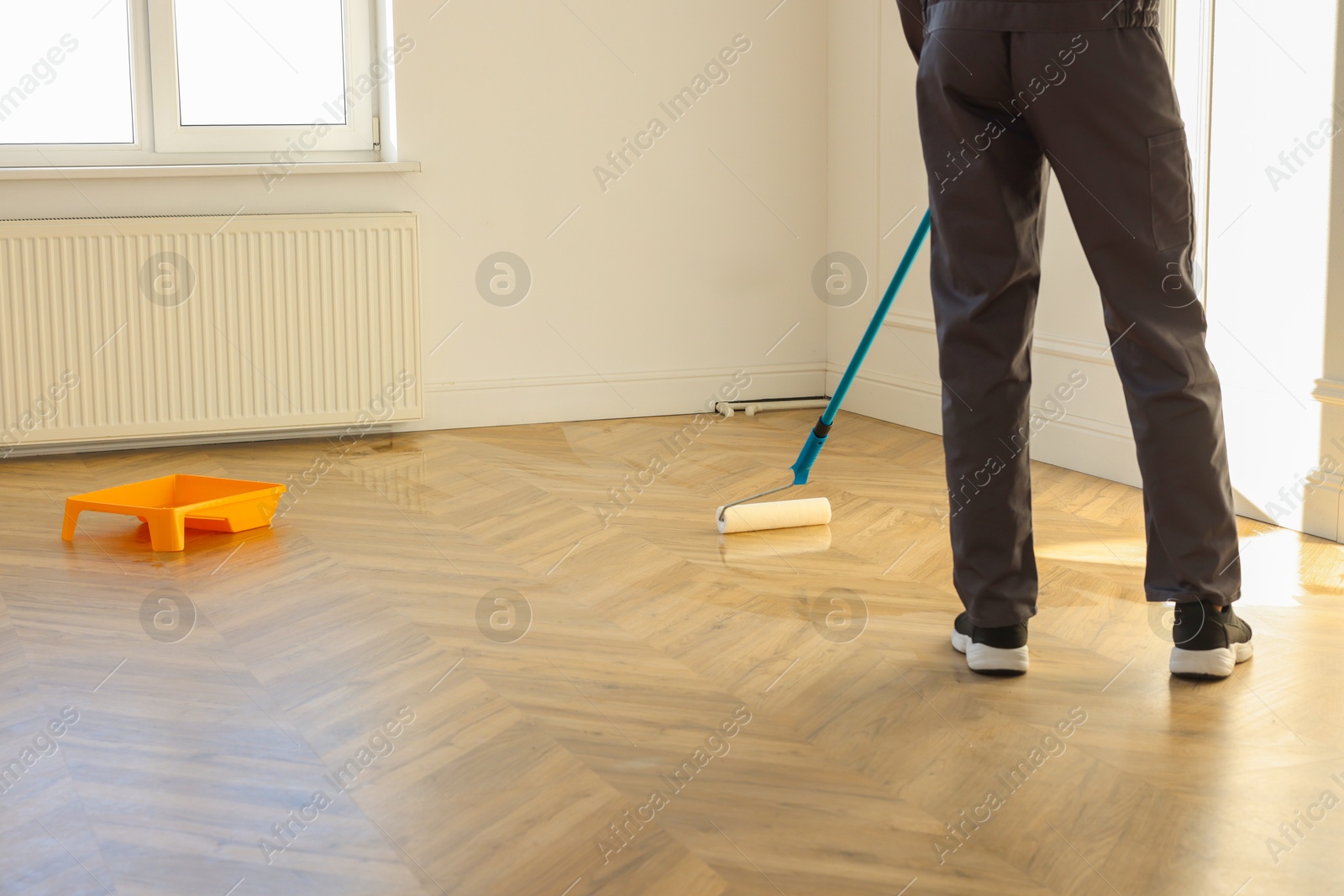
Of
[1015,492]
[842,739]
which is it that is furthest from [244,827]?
[1015,492]

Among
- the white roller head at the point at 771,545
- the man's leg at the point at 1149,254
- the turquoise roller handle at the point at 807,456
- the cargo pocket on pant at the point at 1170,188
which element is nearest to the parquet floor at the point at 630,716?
the white roller head at the point at 771,545

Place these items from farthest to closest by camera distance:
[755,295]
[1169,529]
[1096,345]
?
[755,295], [1096,345], [1169,529]

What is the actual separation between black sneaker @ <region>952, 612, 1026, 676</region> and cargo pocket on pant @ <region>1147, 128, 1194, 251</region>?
1.91 ft

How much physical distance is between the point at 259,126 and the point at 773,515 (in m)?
2.03

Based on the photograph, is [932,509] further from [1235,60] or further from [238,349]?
[238,349]

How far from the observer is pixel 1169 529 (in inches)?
71.0

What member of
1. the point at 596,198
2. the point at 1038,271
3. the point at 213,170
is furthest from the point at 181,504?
the point at 1038,271

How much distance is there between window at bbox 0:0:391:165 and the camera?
3.55 metres

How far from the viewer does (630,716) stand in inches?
70.0

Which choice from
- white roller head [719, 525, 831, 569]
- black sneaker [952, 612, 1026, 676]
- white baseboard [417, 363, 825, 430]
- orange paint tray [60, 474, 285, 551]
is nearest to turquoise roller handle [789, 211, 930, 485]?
white roller head [719, 525, 831, 569]

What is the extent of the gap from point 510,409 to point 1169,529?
2514 millimetres

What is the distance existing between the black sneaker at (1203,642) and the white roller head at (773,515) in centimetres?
101

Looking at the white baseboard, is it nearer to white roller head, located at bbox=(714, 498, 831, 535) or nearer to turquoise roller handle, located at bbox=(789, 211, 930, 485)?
white roller head, located at bbox=(714, 498, 831, 535)

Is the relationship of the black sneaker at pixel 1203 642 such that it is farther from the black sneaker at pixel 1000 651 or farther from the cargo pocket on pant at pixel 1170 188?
the cargo pocket on pant at pixel 1170 188
